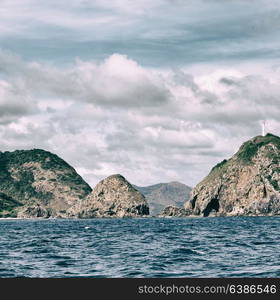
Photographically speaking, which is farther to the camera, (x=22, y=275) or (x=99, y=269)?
(x=99, y=269)

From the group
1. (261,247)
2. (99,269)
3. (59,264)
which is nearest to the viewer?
(99,269)

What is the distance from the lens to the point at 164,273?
4666 cm

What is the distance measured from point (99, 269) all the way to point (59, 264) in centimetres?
655

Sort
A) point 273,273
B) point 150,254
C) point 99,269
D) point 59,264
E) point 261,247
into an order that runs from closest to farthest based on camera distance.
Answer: point 273,273, point 99,269, point 59,264, point 150,254, point 261,247

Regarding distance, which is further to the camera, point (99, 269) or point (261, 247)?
point (261, 247)
